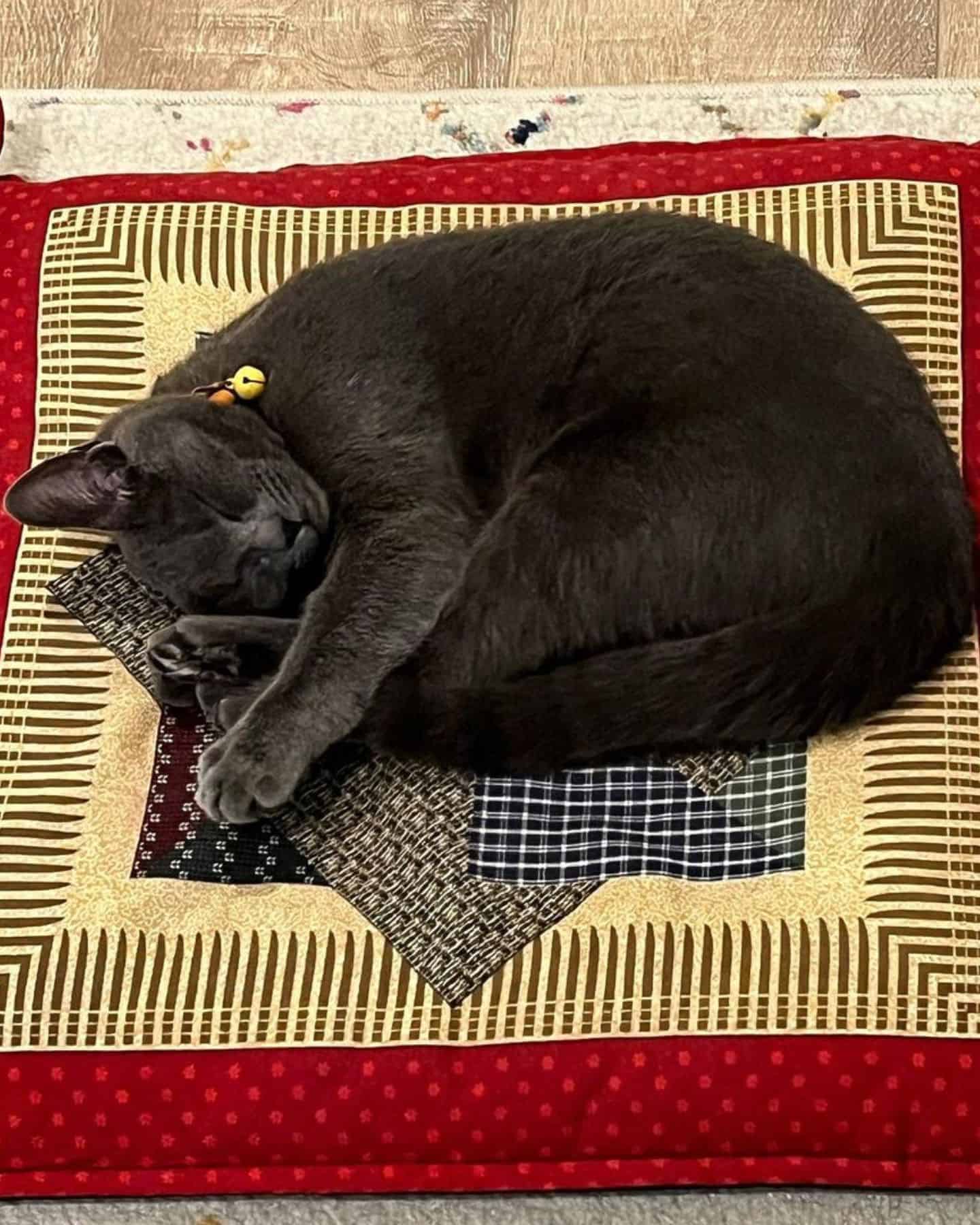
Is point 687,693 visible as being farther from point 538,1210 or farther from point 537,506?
point 538,1210

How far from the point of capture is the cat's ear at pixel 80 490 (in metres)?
1.14

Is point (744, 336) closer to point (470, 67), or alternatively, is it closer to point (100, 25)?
point (470, 67)

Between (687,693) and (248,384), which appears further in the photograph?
(248,384)

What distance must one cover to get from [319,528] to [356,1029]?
1.41 ft

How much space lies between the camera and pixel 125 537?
1.20 m

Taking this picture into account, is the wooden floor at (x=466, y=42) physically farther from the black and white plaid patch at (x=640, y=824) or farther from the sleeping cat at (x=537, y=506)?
the black and white plaid patch at (x=640, y=824)

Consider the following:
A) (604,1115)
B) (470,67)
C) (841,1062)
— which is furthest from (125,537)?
(470,67)

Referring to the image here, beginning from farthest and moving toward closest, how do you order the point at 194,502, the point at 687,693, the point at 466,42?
the point at 466,42 < the point at 194,502 < the point at 687,693

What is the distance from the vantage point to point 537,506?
1143 mm

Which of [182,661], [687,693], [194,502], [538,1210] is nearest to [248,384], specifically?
[194,502]

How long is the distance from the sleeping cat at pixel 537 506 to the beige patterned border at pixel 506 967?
0.08m

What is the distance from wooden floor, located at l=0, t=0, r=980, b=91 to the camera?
176cm

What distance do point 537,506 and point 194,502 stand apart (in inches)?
11.6

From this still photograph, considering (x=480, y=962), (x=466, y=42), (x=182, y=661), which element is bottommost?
(x=480, y=962)
